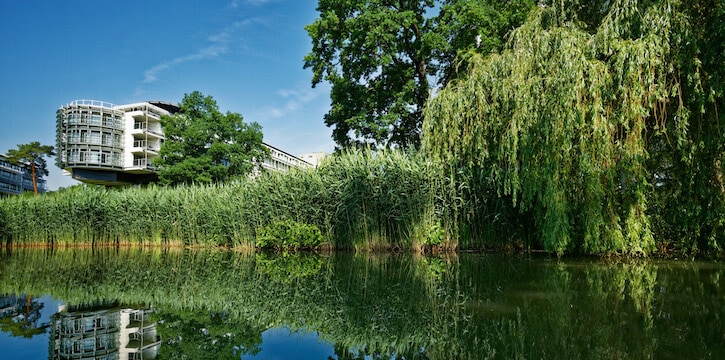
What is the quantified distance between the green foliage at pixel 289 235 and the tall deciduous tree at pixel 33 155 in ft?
144

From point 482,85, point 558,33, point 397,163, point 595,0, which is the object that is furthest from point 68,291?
point 595,0

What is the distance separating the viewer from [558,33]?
A: 855 cm

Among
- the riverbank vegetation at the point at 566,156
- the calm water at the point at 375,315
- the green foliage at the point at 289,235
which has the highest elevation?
the riverbank vegetation at the point at 566,156

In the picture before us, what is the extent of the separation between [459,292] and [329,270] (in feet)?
11.0

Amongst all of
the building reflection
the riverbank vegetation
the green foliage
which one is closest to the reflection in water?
the building reflection

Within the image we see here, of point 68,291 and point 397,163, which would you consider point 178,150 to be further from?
point 68,291

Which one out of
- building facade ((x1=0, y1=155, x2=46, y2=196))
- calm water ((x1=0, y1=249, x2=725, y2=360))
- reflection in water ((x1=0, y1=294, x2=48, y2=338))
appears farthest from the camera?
building facade ((x1=0, y1=155, x2=46, y2=196))

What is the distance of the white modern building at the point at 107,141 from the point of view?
149 ft

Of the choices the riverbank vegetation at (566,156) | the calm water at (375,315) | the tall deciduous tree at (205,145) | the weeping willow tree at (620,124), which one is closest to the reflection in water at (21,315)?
→ the calm water at (375,315)

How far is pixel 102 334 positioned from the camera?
377 centimetres

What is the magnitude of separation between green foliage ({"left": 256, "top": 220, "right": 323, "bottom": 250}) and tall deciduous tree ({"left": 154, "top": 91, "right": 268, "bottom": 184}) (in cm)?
2108

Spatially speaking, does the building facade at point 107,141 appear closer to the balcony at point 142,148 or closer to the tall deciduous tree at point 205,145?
the balcony at point 142,148

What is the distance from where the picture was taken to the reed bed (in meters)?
11.5

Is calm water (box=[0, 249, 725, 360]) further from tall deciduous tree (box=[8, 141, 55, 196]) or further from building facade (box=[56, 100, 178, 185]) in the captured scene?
tall deciduous tree (box=[8, 141, 55, 196])
